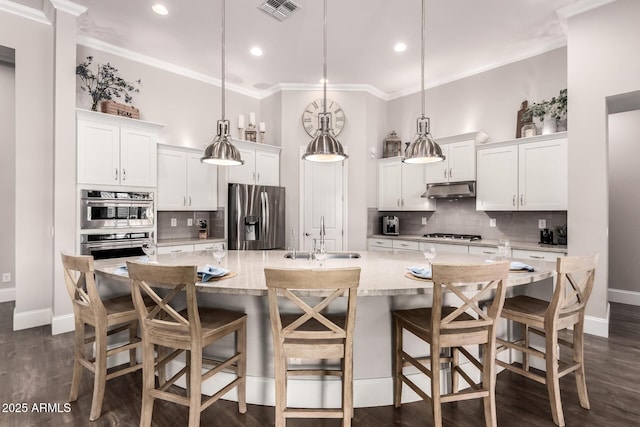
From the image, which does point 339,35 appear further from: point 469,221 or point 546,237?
point 546,237

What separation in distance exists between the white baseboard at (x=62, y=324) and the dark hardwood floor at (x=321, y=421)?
47cm

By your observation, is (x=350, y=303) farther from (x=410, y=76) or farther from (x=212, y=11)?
(x=410, y=76)

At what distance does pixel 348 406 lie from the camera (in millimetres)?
1708

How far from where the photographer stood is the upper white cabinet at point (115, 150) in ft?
12.1

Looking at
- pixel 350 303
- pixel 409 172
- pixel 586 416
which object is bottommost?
pixel 586 416

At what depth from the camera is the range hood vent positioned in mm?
4625

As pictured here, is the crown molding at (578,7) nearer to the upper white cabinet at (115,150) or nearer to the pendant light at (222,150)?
the pendant light at (222,150)

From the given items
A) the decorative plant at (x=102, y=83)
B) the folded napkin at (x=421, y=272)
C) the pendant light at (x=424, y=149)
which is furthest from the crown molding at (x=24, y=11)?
the folded napkin at (x=421, y=272)

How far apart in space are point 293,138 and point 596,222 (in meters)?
4.22

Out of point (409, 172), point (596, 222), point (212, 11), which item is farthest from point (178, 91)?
point (596, 222)

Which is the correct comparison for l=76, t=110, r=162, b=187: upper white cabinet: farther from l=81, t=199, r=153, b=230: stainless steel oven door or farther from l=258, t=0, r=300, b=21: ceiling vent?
l=258, t=0, r=300, b=21: ceiling vent

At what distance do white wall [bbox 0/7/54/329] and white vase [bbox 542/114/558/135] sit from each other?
5875 mm

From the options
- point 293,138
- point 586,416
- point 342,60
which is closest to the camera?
point 586,416

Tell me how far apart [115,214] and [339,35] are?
349cm
